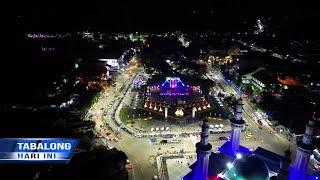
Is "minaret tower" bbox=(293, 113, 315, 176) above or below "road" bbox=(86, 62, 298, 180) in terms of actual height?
above

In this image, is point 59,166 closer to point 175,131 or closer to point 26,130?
point 26,130

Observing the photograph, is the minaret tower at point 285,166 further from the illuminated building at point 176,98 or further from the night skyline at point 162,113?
the illuminated building at point 176,98

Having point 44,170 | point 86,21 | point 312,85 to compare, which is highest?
point 86,21

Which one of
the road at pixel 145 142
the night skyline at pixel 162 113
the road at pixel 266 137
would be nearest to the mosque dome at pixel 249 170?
the night skyline at pixel 162 113

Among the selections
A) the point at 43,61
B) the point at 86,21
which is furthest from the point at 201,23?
the point at 43,61

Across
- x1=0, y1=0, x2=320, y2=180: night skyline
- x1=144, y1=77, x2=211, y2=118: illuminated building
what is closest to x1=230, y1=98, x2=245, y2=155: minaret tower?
x1=0, y1=0, x2=320, y2=180: night skyline

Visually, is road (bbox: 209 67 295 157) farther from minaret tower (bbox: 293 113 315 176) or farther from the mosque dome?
the mosque dome

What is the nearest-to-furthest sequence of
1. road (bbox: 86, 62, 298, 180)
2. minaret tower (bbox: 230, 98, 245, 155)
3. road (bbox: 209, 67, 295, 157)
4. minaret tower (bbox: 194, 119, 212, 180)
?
minaret tower (bbox: 194, 119, 212, 180), minaret tower (bbox: 230, 98, 245, 155), road (bbox: 86, 62, 298, 180), road (bbox: 209, 67, 295, 157)
